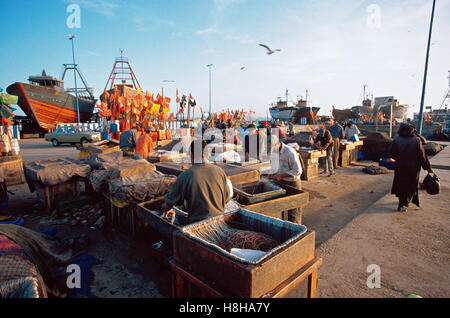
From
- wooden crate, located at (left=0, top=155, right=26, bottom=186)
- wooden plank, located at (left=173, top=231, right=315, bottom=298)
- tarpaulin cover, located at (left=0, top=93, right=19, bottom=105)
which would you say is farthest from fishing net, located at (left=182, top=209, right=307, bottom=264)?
tarpaulin cover, located at (left=0, top=93, right=19, bottom=105)

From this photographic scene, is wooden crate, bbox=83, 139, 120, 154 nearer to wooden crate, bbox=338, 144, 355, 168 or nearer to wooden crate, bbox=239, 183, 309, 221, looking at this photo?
wooden crate, bbox=239, 183, 309, 221

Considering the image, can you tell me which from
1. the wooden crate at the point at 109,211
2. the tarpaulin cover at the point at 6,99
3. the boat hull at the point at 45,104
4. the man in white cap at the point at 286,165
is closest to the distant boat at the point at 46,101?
the boat hull at the point at 45,104

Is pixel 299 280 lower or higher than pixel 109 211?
higher

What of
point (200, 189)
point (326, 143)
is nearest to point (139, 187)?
point (200, 189)

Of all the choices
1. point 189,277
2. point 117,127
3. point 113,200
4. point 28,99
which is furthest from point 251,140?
point 28,99

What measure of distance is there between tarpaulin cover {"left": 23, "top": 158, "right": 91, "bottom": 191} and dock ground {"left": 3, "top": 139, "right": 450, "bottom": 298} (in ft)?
2.96

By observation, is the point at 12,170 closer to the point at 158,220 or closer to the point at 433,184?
the point at 158,220

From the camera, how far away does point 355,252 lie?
12.3 ft

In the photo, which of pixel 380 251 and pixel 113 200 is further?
pixel 113 200

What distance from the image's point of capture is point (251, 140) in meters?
8.01

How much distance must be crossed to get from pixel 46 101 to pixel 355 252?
33.9 metres

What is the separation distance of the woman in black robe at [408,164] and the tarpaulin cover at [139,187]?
15.9 ft
